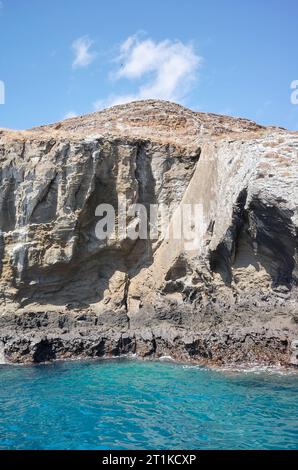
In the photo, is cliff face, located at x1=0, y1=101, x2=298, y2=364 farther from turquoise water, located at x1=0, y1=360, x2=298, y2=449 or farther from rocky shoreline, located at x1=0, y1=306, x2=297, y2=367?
turquoise water, located at x1=0, y1=360, x2=298, y2=449

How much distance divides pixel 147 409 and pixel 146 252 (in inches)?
403

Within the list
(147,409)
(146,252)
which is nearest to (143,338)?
(146,252)

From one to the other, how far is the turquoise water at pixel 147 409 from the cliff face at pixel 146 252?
2106 millimetres

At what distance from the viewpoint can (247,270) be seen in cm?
1778

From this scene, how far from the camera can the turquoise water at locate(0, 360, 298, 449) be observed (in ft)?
33.2

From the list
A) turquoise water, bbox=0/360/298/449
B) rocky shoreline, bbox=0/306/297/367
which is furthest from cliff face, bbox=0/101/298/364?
turquoise water, bbox=0/360/298/449

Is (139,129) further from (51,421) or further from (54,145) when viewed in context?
(51,421)

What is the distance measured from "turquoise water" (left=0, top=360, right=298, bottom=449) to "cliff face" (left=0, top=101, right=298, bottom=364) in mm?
2106

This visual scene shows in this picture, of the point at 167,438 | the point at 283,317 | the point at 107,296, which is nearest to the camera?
the point at 167,438

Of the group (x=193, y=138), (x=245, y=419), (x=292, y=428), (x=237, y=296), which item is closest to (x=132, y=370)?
(x=237, y=296)

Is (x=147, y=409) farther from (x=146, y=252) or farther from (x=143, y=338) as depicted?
(x=146, y=252)

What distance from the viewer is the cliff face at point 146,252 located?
1669 cm

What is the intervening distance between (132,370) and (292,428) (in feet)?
23.8

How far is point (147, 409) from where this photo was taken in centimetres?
1216
